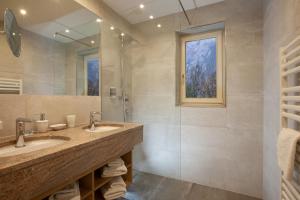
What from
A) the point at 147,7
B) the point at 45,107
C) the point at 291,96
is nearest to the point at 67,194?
the point at 45,107

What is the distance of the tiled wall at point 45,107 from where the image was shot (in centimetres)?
115

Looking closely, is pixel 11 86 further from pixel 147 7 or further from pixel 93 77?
pixel 147 7

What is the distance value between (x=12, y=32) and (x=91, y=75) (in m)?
0.78

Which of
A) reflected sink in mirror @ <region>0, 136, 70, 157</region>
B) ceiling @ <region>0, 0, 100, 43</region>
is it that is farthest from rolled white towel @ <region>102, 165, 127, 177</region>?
ceiling @ <region>0, 0, 100, 43</region>

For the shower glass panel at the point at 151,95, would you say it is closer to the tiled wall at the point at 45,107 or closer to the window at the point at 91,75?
the window at the point at 91,75

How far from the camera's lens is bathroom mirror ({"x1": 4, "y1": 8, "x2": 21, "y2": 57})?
1146 millimetres

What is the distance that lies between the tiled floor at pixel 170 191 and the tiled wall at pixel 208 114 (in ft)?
0.31

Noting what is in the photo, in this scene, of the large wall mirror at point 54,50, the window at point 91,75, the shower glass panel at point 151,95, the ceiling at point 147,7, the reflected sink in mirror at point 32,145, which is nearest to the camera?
the reflected sink in mirror at point 32,145

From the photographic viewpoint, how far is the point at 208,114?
2.12 metres

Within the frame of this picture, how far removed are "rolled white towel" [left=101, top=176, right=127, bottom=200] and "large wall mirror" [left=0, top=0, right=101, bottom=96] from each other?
0.94 m

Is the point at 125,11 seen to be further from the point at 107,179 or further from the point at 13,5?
the point at 107,179

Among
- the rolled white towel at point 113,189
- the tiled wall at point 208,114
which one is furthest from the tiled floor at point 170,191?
the rolled white towel at point 113,189

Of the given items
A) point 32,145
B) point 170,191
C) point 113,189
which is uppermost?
point 32,145

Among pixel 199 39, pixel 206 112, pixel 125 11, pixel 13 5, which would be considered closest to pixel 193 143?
pixel 206 112
